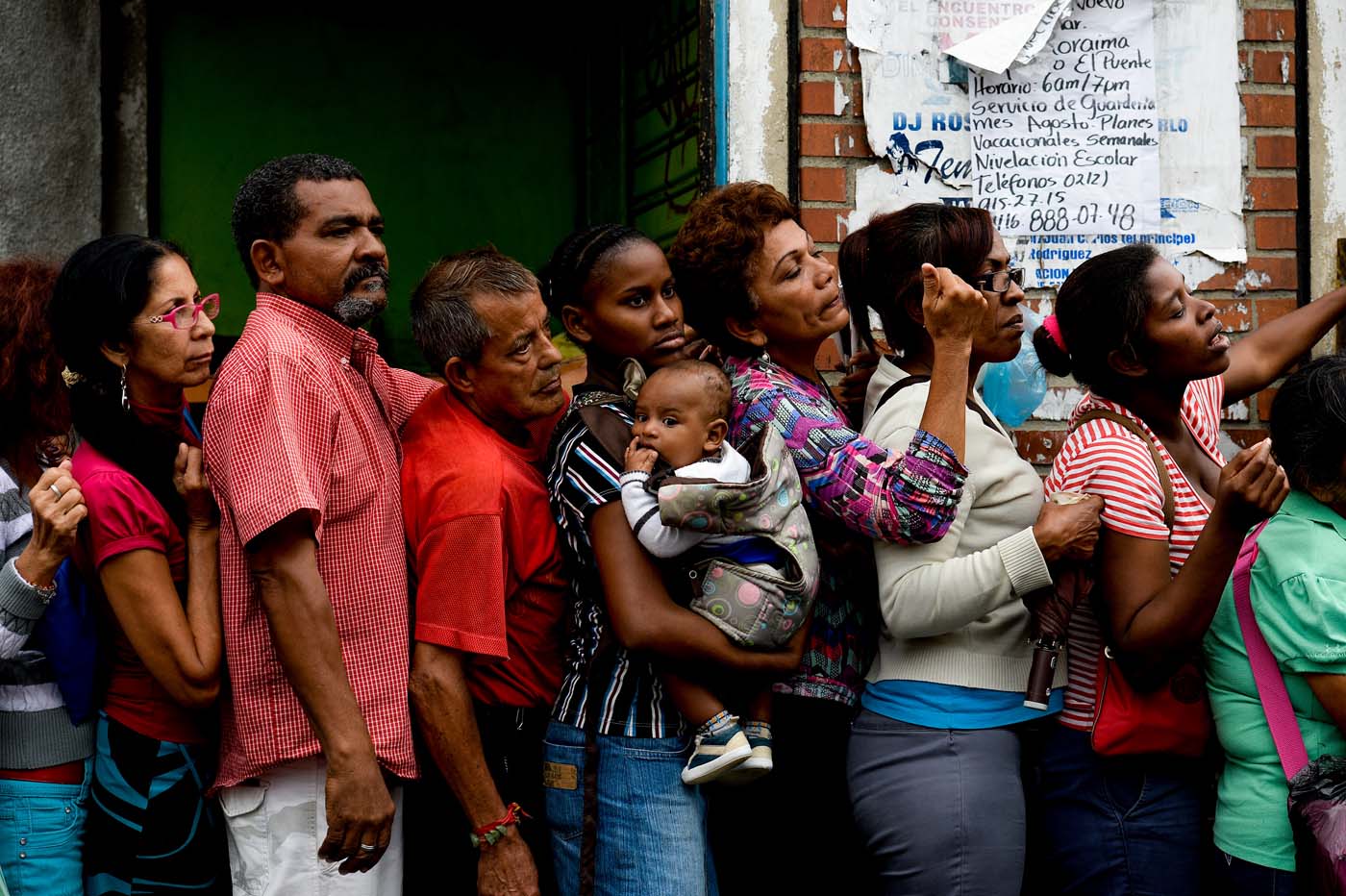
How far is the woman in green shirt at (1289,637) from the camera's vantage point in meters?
2.37

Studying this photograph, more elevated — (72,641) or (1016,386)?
(1016,386)

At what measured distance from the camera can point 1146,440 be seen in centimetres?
265

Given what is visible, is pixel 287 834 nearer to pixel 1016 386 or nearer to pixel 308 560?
pixel 308 560

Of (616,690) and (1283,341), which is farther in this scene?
(1283,341)

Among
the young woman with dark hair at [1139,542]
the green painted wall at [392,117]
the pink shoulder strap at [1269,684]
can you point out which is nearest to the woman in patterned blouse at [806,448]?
the young woman with dark hair at [1139,542]

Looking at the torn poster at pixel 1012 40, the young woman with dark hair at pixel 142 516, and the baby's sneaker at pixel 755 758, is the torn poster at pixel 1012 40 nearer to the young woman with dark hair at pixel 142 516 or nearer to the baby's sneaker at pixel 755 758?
the baby's sneaker at pixel 755 758

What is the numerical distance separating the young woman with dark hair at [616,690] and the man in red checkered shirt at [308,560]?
1.07ft

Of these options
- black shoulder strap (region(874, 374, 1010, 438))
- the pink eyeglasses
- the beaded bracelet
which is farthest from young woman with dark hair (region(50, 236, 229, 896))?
black shoulder strap (region(874, 374, 1010, 438))

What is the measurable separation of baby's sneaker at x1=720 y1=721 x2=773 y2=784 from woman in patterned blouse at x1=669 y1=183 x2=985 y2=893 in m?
0.13

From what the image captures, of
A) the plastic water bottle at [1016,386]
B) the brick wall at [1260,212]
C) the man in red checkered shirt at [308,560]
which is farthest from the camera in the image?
the brick wall at [1260,212]

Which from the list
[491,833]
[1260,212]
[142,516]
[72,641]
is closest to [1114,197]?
[1260,212]

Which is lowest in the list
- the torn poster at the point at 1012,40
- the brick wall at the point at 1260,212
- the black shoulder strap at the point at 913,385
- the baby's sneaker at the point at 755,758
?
the baby's sneaker at the point at 755,758

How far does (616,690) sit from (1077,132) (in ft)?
7.34

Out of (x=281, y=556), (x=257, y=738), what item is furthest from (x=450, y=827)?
(x=281, y=556)
